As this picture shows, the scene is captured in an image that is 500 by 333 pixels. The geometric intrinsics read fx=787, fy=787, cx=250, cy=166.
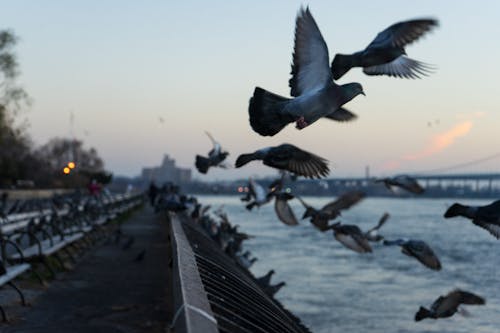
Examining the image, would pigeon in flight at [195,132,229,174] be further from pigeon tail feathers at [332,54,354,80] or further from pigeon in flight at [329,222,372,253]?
pigeon tail feathers at [332,54,354,80]

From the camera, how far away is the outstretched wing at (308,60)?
4.13m

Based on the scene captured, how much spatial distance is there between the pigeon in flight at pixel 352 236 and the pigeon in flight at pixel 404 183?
1080 millimetres

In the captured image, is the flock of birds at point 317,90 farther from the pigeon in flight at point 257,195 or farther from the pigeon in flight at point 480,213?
the pigeon in flight at point 257,195

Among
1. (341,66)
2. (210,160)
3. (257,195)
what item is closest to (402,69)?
(341,66)

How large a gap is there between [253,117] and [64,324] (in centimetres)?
516

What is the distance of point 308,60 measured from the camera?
13.9ft

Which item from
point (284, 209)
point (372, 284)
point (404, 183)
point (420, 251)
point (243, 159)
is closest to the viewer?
point (243, 159)

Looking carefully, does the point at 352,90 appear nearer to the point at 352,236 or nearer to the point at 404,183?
the point at 404,183

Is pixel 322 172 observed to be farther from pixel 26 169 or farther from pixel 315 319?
pixel 26 169

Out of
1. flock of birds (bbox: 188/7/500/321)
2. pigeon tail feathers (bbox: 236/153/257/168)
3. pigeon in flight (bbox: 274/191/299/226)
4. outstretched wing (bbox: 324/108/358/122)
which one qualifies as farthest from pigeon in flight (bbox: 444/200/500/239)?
pigeon in flight (bbox: 274/191/299/226)

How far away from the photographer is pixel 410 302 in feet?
65.0

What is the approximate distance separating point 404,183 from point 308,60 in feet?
14.4

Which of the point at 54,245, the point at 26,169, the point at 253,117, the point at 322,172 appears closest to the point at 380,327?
the point at 54,245

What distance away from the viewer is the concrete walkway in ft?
27.0
